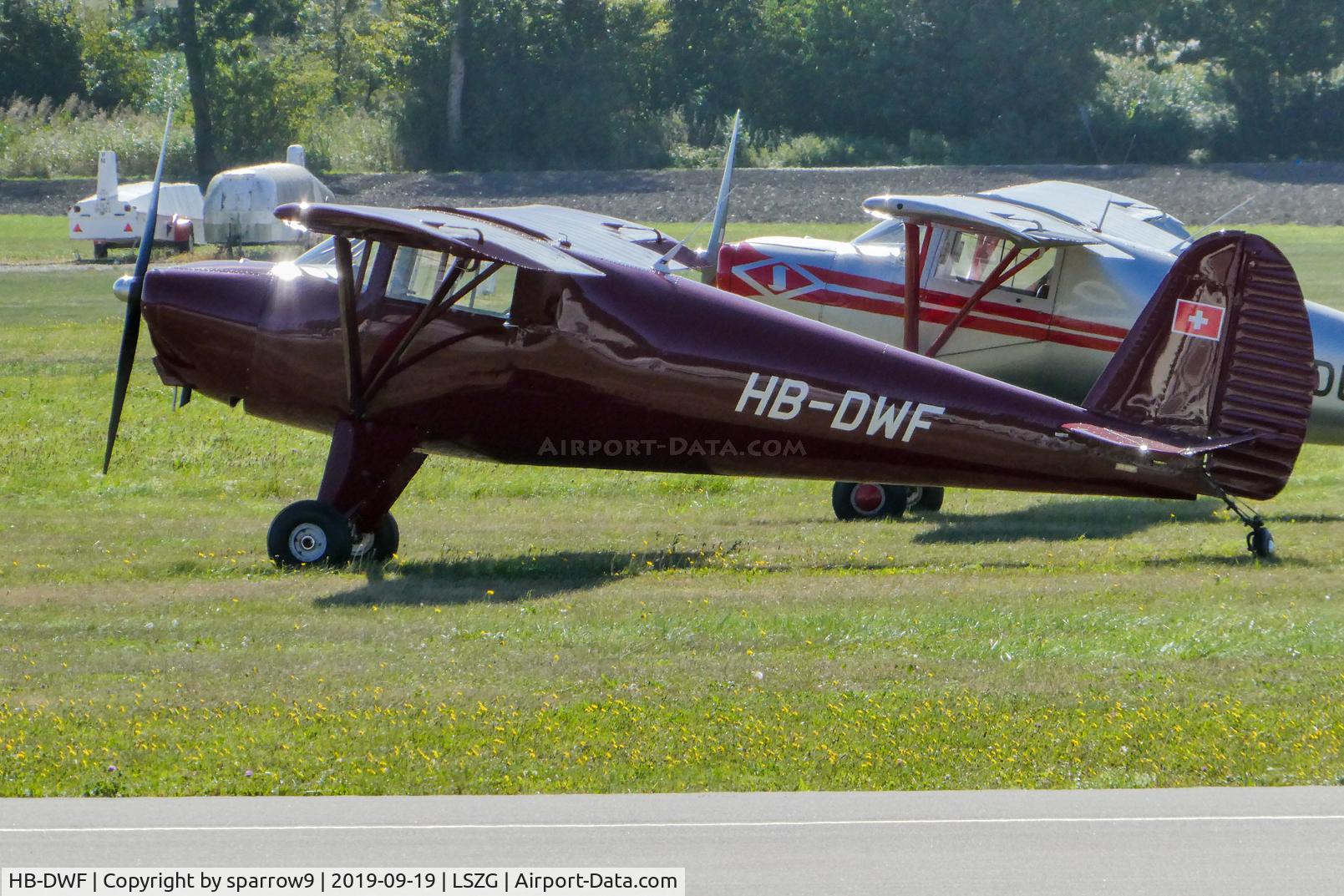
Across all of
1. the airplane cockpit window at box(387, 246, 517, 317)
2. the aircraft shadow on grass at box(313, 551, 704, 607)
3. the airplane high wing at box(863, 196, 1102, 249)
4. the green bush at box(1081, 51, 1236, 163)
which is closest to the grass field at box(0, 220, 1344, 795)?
the aircraft shadow on grass at box(313, 551, 704, 607)

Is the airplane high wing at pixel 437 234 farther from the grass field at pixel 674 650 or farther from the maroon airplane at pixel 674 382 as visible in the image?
the grass field at pixel 674 650

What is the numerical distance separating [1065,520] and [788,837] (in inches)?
350

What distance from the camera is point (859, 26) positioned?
67.2 m

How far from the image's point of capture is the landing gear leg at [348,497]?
1215cm

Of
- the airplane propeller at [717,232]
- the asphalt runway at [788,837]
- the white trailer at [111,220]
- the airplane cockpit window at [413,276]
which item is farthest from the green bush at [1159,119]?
the asphalt runway at [788,837]

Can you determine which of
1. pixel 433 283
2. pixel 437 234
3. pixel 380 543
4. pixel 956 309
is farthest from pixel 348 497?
pixel 956 309

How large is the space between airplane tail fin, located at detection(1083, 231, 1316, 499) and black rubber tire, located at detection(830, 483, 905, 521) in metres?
3.17

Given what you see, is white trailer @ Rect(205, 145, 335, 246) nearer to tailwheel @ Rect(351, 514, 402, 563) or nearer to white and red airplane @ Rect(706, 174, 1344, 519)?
white and red airplane @ Rect(706, 174, 1344, 519)

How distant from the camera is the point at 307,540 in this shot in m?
12.2

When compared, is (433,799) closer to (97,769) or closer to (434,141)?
(97,769)

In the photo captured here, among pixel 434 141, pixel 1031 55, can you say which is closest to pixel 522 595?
pixel 434 141

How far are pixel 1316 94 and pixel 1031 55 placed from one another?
10.8 m

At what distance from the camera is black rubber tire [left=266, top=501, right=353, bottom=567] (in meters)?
12.1

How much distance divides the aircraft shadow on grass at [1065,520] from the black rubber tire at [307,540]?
4715mm
